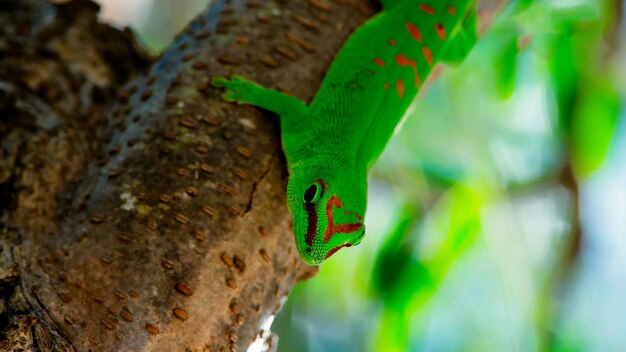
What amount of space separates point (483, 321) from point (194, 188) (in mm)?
2087

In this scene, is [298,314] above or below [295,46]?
below

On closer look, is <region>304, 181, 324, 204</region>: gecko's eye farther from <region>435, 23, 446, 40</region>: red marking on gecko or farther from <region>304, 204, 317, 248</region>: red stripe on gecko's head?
<region>435, 23, 446, 40</region>: red marking on gecko

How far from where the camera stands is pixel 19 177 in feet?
5.72

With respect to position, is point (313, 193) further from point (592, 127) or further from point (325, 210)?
point (592, 127)

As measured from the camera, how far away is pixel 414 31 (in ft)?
7.32

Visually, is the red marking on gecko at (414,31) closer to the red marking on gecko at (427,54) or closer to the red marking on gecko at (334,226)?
the red marking on gecko at (427,54)

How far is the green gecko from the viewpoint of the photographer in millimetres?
1738

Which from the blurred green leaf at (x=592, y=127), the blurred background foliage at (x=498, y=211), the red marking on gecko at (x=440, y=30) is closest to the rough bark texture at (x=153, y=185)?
→ the red marking on gecko at (x=440, y=30)

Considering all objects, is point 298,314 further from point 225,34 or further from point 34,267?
point 34,267

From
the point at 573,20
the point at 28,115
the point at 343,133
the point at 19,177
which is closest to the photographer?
the point at 19,177

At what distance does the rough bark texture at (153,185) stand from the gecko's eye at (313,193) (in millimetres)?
75

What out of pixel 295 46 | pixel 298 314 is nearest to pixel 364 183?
pixel 295 46

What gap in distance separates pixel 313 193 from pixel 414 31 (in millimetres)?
807

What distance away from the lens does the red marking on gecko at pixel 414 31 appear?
2.22 metres
